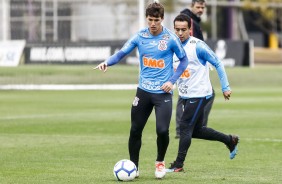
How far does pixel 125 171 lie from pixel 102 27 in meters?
42.6

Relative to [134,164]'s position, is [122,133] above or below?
below

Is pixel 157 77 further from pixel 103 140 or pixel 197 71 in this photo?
pixel 103 140

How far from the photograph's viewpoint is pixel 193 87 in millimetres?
12750

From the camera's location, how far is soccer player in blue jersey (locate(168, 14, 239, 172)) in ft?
40.7

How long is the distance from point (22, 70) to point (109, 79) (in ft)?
13.2

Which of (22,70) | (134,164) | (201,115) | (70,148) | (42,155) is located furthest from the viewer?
(22,70)

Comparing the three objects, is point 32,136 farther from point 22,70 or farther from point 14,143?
point 22,70

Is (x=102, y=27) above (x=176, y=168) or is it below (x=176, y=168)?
below

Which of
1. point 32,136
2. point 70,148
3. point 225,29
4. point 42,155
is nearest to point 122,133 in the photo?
point 32,136

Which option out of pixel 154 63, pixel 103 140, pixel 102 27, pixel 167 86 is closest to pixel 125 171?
pixel 167 86

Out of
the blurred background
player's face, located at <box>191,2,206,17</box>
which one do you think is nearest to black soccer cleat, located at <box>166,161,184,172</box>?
player's face, located at <box>191,2,206,17</box>

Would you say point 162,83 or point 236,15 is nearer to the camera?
point 162,83

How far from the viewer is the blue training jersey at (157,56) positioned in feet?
38.2

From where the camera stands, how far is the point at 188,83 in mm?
12828
